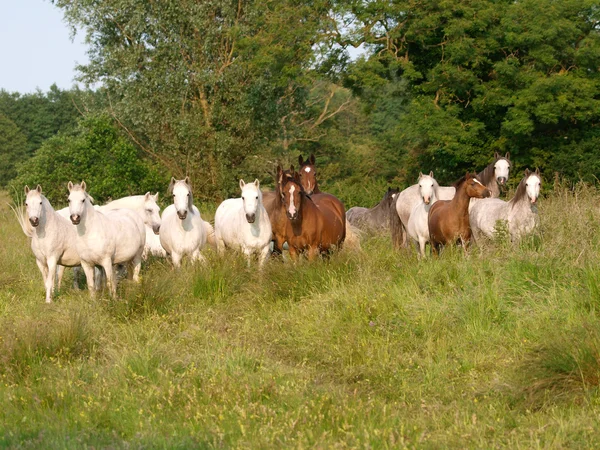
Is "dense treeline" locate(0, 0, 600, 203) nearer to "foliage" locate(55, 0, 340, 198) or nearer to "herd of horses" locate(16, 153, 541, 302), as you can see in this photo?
"foliage" locate(55, 0, 340, 198)

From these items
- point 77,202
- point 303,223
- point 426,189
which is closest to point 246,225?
point 303,223

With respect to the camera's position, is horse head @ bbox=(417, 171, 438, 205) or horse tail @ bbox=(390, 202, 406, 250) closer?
horse head @ bbox=(417, 171, 438, 205)

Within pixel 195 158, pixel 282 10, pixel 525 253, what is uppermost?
pixel 282 10

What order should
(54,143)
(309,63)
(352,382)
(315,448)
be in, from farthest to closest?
(309,63), (54,143), (352,382), (315,448)

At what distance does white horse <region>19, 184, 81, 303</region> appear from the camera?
1122 cm

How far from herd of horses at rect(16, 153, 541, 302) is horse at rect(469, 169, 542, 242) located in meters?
0.01

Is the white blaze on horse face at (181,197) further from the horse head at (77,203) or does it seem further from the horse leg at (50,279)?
the horse leg at (50,279)

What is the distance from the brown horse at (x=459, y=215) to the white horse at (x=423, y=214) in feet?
2.37

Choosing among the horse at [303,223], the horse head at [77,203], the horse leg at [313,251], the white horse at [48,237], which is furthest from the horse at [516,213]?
the white horse at [48,237]

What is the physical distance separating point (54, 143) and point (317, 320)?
20976 millimetres

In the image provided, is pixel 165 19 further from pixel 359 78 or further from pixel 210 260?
pixel 210 260

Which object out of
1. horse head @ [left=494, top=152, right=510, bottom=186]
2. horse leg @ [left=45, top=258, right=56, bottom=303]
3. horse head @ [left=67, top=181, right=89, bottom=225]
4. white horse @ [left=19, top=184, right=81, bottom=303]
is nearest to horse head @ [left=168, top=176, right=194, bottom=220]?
horse head @ [left=67, top=181, right=89, bottom=225]

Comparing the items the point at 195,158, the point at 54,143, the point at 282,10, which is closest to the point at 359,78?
the point at 282,10

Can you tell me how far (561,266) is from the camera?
889 cm
